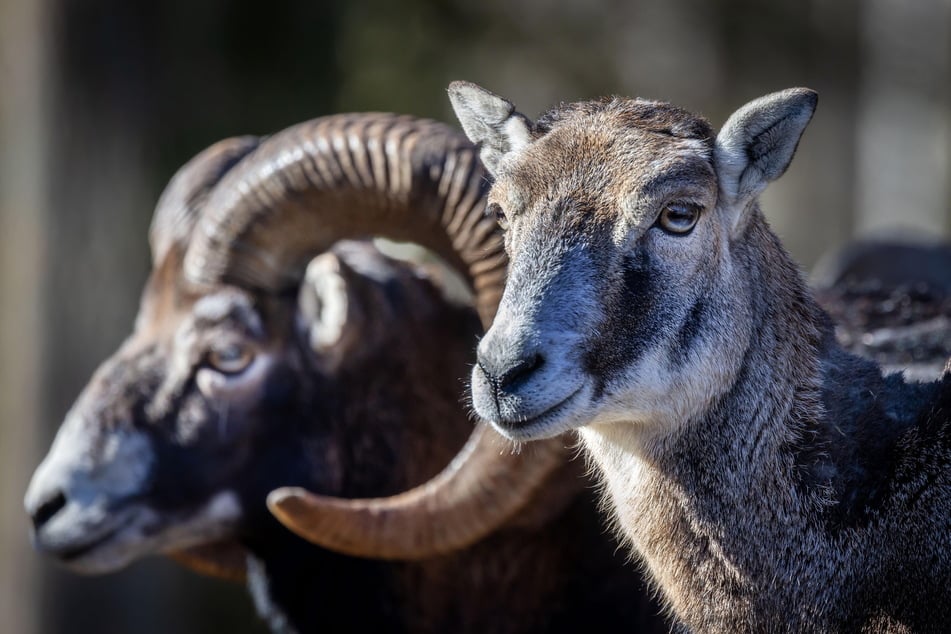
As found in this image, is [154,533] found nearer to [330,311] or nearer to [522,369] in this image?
[330,311]

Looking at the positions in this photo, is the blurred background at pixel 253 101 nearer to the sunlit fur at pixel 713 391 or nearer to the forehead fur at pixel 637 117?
the forehead fur at pixel 637 117

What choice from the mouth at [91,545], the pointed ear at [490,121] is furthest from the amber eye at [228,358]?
the pointed ear at [490,121]

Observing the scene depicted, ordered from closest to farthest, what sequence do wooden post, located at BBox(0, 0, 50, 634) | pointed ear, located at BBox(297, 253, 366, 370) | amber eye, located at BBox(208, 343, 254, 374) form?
amber eye, located at BBox(208, 343, 254, 374) → pointed ear, located at BBox(297, 253, 366, 370) → wooden post, located at BBox(0, 0, 50, 634)

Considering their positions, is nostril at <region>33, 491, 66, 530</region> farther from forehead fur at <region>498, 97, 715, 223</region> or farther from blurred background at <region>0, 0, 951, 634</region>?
blurred background at <region>0, 0, 951, 634</region>

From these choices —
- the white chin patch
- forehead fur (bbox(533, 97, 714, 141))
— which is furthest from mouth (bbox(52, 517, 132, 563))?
forehead fur (bbox(533, 97, 714, 141))

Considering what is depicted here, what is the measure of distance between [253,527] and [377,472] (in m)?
0.66

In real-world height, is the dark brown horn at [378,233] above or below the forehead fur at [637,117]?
below

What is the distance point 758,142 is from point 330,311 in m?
2.52

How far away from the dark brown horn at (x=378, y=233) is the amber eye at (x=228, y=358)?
341 mm

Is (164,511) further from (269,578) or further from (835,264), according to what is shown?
(835,264)

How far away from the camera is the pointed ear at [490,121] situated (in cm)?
479

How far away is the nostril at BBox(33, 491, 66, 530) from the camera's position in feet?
18.9

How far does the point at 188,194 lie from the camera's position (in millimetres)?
6566

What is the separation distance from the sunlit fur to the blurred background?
24.1 ft
